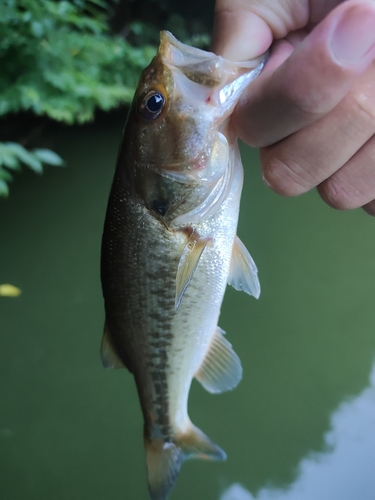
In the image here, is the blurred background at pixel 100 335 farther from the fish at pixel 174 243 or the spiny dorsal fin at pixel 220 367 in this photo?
the spiny dorsal fin at pixel 220 367

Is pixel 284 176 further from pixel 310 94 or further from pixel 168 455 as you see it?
pixel 168 455

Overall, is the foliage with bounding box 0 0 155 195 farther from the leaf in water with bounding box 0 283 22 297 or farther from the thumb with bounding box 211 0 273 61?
the thumb with bounding box 211 0 273 61

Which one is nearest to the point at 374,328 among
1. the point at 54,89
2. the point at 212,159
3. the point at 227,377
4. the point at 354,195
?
the point at 227,377

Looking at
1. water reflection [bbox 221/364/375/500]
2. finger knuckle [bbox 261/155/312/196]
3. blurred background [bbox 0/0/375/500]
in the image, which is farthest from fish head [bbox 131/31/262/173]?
water reflection [bbox 221/364/375/500]

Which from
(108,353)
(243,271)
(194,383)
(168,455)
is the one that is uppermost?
(243,271)

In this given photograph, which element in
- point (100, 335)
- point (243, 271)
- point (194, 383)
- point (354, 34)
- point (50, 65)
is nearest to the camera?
point (354, 34)

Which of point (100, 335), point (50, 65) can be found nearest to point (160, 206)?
point (100, 335)
